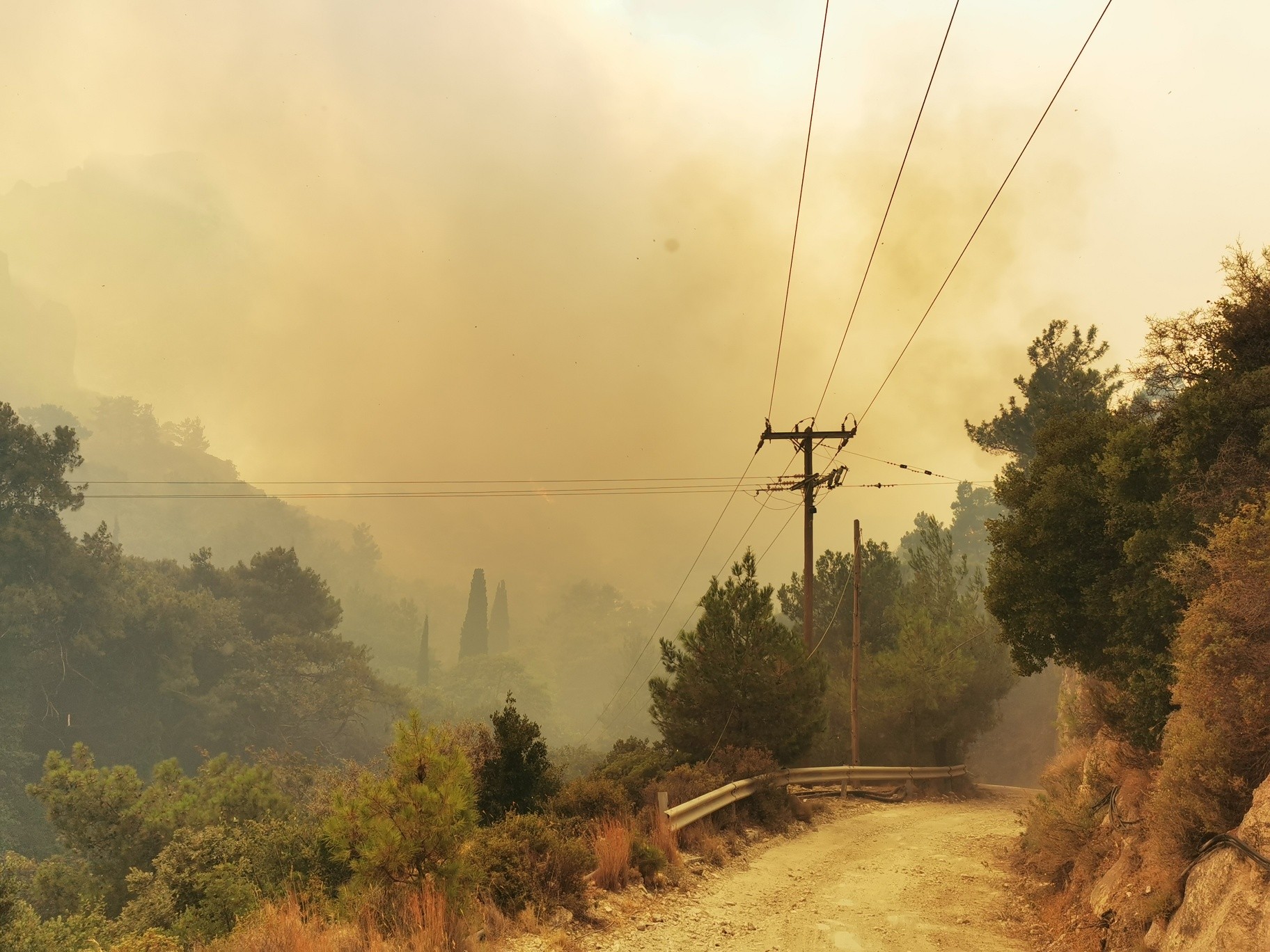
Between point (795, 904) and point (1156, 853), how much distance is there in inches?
189

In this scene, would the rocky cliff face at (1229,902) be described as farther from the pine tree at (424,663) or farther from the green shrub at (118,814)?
the pine tree at (424,663)

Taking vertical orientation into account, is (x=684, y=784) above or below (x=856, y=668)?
below

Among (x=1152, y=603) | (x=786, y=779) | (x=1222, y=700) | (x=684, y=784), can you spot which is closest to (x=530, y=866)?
(x=684, y=784)

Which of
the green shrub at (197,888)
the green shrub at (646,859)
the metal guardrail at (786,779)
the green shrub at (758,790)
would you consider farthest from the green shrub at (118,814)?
the green shrub at (646,859)

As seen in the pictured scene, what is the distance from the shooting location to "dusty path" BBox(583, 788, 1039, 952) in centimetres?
957

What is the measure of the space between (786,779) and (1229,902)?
13.8 m

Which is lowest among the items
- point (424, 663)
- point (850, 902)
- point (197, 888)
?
point (424, 663)

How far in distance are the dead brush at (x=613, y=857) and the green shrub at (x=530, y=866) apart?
0.19 meters

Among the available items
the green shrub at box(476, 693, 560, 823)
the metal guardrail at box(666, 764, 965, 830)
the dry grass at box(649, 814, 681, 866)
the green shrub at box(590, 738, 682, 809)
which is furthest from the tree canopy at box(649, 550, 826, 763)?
the dry grass at box(649, 814, 681, 866)

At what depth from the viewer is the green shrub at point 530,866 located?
9625 mm

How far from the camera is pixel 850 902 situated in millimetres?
11469

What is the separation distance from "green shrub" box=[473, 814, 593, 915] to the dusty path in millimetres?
842

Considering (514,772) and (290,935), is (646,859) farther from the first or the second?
(290,935)

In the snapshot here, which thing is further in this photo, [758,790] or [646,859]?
[758,790]
